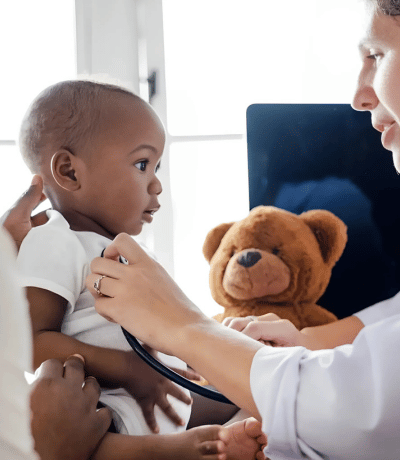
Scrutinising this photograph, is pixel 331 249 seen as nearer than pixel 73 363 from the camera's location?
No

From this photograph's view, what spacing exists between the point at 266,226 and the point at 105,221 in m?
0.39

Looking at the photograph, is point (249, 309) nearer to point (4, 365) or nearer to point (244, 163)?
point (244, 163)

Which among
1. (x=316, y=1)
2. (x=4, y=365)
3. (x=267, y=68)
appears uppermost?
(x=316, y=1)

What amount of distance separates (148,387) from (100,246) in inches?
7.2

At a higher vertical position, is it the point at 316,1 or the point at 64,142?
the point at 316,1

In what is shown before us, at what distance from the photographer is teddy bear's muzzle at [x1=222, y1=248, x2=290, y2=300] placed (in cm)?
87

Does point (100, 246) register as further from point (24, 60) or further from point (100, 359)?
point (24, 60)

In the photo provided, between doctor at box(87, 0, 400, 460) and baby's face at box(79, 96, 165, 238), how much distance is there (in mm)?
137

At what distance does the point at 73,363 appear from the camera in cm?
49

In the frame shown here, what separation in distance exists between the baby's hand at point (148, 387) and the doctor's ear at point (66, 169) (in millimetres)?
232

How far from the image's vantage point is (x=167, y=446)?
51 centimetres

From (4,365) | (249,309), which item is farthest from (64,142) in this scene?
(249,309)

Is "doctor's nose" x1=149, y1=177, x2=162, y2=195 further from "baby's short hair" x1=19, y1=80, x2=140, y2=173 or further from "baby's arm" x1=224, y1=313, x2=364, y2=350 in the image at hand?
"baby's arm" x1=224, y1=313, x2=364, y2=350

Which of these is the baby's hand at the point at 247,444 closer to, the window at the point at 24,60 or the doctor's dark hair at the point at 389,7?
the doctor's dark hair at the point at 389,7
